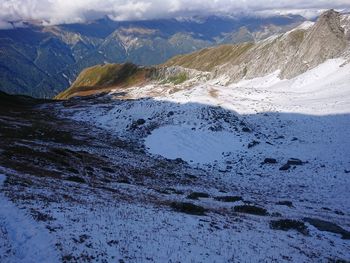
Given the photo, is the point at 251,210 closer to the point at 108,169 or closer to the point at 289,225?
the point at 289,225

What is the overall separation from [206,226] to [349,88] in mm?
51877

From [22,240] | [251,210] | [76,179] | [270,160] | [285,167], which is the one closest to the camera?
[22,240]

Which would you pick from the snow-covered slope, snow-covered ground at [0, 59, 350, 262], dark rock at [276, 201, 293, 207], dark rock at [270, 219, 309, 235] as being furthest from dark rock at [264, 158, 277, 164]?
dark rock at [270, 219, 309, 235]

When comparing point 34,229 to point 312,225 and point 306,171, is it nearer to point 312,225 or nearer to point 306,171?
point 312,225

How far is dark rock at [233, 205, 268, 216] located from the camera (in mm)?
26730

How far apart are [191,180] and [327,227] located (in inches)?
634

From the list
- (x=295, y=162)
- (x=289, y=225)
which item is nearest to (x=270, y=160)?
(x=295, y=162)

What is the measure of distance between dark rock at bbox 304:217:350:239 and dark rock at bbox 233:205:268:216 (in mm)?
2987

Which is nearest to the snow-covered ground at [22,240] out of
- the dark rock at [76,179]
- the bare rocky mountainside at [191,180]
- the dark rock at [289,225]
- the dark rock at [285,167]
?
the bare rocky mountainside at [191,180]

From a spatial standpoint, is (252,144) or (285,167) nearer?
(285,167)

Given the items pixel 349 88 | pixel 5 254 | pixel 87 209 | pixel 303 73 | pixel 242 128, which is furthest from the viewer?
pixel 303 73

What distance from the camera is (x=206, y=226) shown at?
21.3 meters

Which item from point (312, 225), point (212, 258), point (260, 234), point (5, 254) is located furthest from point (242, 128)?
point (5, 254)

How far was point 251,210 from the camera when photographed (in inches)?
1062
